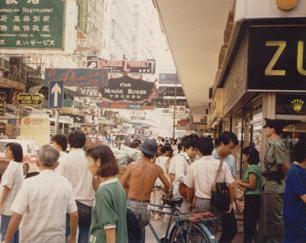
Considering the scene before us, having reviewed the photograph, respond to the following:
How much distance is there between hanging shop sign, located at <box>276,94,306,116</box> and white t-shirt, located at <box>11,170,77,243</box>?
3.74 m

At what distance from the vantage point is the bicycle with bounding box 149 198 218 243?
6270 millimetres

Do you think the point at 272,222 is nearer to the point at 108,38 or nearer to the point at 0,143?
the point at 0,143

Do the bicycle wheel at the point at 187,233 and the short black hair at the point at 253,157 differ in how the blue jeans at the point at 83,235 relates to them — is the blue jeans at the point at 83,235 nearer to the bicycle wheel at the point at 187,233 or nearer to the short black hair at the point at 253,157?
the bicycle wheel at the point at 187,233

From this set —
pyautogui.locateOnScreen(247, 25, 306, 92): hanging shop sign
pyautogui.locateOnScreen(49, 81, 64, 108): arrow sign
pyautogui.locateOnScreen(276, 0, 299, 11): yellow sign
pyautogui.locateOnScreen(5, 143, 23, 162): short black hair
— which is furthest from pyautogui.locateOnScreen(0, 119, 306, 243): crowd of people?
pyautogui.locateOnScreen(49, 81, 64, 108): arrow sign

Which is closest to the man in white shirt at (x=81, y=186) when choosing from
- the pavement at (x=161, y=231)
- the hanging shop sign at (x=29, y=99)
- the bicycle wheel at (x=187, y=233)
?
the bicycle wheel at (x=187, y=233)

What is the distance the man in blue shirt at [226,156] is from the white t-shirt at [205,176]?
46cm

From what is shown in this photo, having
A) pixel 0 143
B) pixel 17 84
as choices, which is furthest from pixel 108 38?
pixel 0 143

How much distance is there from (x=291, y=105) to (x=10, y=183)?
12.4ft

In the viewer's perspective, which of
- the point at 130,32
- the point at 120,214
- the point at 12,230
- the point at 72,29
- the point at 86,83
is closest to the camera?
the point at 120,214

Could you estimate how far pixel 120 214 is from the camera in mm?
3939

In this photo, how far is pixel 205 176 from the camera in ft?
21.1

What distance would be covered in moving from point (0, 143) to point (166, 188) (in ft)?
43.4

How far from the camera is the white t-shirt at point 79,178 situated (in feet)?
20.5

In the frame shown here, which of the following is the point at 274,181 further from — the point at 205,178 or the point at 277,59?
the point at 277,59
